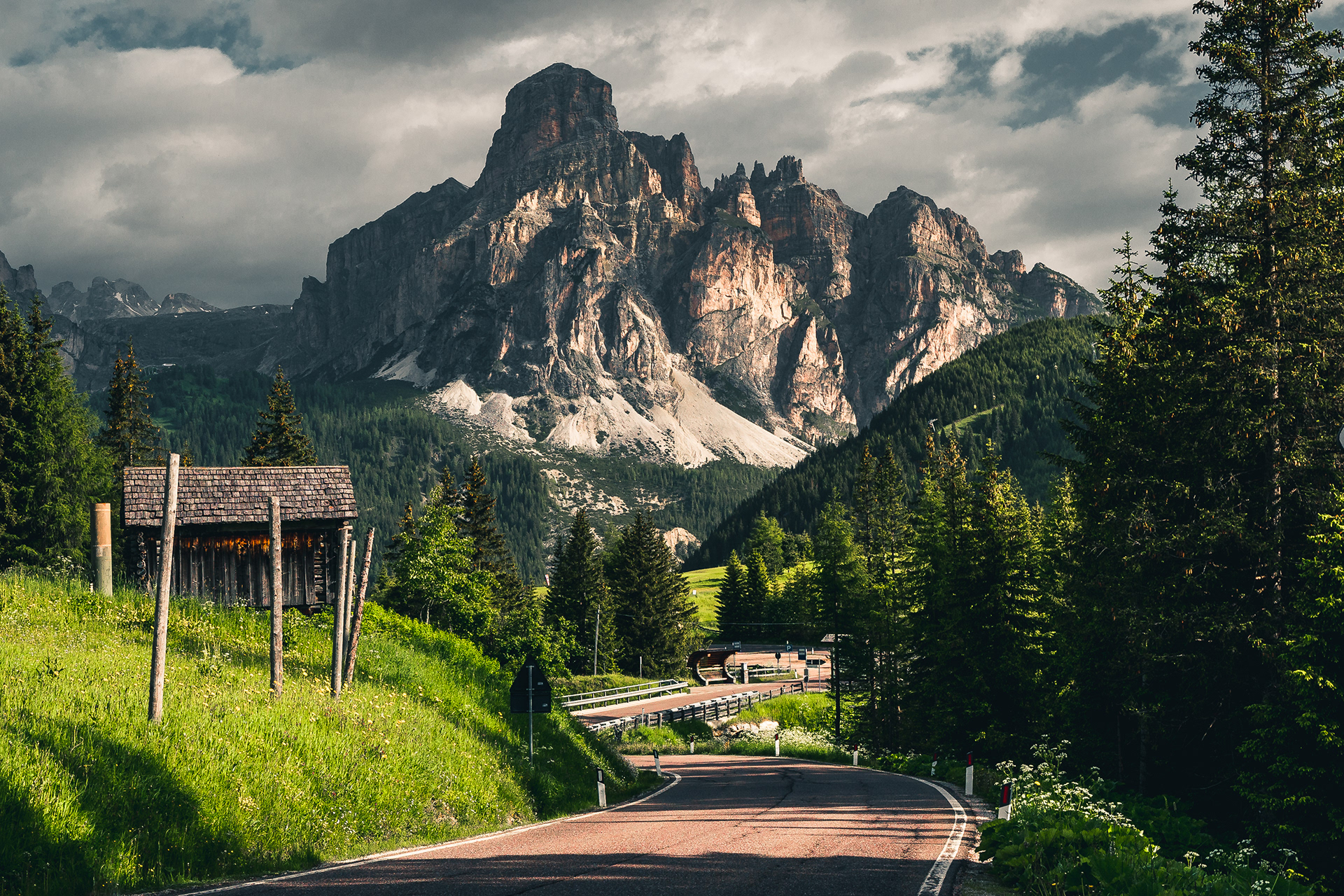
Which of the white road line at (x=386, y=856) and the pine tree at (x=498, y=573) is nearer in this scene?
the white road line at (x=386, y=856)

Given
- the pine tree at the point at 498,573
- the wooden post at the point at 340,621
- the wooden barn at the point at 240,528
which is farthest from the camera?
the pine tree at the point at 498,573

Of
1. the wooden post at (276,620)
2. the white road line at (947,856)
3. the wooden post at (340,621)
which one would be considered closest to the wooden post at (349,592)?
the wooden post at (340,621)

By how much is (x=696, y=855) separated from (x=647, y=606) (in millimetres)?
63100

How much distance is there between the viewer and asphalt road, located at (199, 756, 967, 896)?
8.76 meters

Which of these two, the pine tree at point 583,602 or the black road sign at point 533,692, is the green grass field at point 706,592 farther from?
the black road sign at point 533,692

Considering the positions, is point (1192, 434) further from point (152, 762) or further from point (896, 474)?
point (896, 474)

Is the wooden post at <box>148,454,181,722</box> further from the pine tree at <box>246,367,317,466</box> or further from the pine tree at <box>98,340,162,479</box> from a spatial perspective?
the pine tree at <box>98,340,162,479</box>

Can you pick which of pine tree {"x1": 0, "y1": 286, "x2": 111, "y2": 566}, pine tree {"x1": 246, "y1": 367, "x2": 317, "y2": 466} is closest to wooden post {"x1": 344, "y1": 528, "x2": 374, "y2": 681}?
pine tree {"x1": 0, "y1": 286, "x2": 111, "y2": 566}

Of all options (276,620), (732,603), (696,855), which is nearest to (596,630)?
(732,603)

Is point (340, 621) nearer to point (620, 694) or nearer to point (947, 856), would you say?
point (947, 856)

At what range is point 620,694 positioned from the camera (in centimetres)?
5722

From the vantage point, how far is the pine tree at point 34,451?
37031mm

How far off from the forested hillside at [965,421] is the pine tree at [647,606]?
3474 inches

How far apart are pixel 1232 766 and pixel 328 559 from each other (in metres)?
24.6
